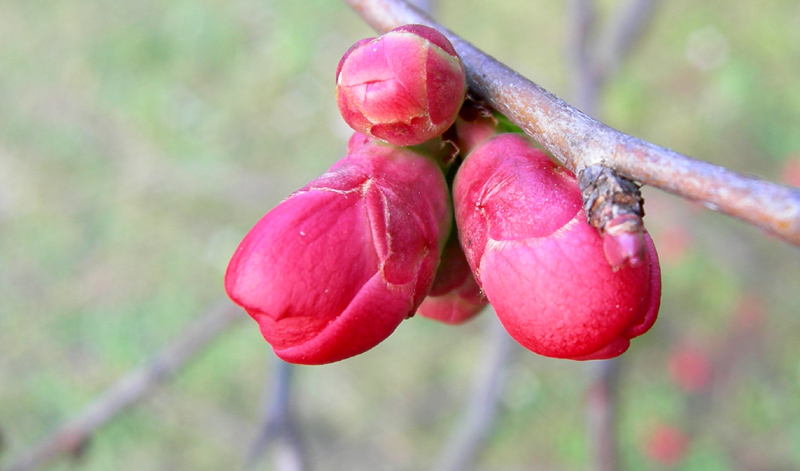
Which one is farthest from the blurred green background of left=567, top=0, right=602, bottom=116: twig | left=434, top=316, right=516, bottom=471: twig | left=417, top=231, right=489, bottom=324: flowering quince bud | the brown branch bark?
the brown branch bark

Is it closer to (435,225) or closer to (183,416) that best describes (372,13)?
(435,225)

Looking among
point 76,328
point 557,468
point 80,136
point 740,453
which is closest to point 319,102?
point 80,136

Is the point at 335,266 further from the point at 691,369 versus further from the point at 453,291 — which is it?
the point at 691,369

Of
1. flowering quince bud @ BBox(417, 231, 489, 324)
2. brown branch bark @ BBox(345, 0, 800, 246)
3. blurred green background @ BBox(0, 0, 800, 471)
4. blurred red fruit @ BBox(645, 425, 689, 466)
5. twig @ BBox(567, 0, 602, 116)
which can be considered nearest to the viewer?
brown branch bark @ BBox(345, 0, 800, 246)

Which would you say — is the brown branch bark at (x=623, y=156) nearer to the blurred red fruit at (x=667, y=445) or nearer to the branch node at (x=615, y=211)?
the branch node at (x=615, y=211)

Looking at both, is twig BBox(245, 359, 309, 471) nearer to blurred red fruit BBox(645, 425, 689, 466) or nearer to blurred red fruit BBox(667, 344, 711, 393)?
blurred red fruit BBox(645, 425, 689, 466)
